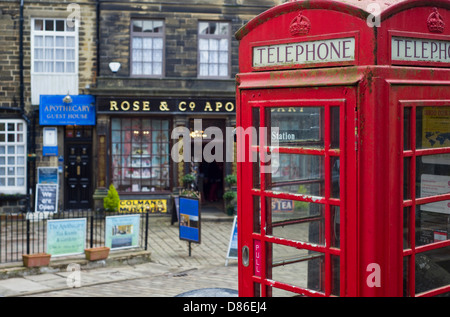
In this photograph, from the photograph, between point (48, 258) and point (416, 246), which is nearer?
point (416, 246)

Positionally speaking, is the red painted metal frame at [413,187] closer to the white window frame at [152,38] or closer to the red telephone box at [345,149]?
the red telephone box at [345,149]

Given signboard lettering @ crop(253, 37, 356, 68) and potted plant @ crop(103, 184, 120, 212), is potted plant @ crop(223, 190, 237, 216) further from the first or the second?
signboard lettering @ crop(253, 37, 356, 68)

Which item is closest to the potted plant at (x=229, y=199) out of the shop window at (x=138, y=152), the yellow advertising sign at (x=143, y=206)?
the yellow advertising sign at (x=143, y=206)

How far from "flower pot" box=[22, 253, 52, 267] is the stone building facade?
7352mm

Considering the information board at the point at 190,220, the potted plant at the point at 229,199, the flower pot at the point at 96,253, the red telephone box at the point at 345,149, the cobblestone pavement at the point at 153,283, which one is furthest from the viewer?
the potted plant at the point at 229,199

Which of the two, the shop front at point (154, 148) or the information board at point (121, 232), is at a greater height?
the shop front at point (154, 148)

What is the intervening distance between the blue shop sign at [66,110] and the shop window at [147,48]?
1537 mm

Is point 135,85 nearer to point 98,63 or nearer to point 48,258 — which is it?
point 98,63

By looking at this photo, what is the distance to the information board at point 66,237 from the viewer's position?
12.5 meters

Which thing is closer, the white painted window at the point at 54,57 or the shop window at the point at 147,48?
the white painted window at the point at 54,57

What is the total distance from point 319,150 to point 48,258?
29.0 ft

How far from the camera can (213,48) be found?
2020cm

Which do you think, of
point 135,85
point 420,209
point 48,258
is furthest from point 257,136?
point 135,85

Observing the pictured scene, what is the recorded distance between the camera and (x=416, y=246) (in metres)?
4.30
